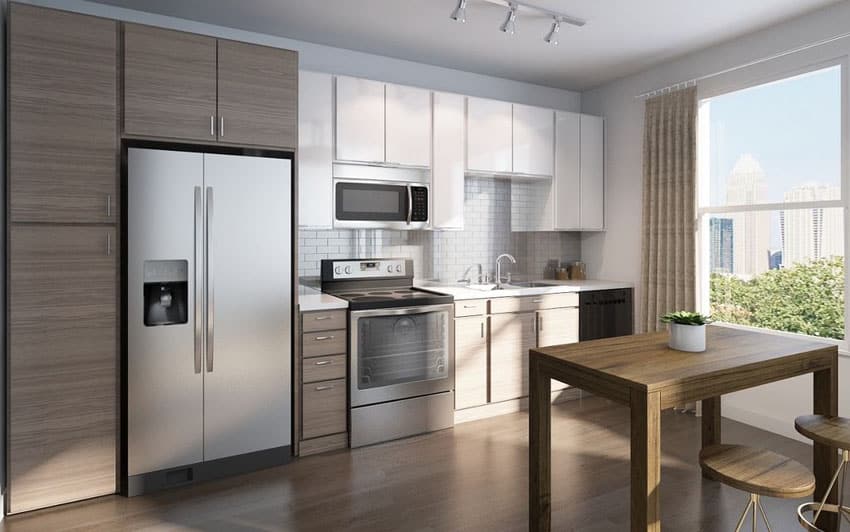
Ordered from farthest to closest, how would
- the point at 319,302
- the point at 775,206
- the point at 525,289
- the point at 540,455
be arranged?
the point at 525,289 → the point at 775,206 → the point at 319,302 → the point at 540,455

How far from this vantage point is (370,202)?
3.93 m

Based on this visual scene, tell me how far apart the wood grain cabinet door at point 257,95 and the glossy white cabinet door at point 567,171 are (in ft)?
8.39

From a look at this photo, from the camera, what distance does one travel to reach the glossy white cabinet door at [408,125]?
397cm

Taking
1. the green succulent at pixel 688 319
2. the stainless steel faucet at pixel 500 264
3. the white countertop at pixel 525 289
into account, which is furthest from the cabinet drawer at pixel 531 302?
the green succulent at pixel 688 319

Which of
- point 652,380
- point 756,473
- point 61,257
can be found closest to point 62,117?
point 61,257

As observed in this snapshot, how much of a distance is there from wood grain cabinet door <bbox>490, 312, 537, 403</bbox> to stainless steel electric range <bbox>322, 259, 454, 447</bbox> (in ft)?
1.36

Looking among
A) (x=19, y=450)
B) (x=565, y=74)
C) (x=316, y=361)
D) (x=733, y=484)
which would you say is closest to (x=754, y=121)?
(x=565, y=74)

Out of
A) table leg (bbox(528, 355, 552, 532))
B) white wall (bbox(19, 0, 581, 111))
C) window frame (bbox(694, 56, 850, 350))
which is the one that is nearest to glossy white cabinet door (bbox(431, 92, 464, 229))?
white wall (bbox(19, 0, 581, 111))

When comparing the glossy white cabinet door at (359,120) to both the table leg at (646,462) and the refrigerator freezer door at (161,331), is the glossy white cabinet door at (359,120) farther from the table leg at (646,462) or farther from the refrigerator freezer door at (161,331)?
the table leg at (646,462)

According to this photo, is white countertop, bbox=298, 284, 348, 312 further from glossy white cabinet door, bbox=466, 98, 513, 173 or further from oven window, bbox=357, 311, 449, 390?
glossy white cabinet door, bbox=466, 98, 513, 173

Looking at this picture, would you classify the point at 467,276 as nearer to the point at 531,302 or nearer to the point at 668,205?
the point at 531,302

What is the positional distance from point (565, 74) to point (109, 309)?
13.4 ft

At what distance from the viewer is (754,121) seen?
13.3 feet

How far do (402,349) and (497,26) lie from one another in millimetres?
2384
